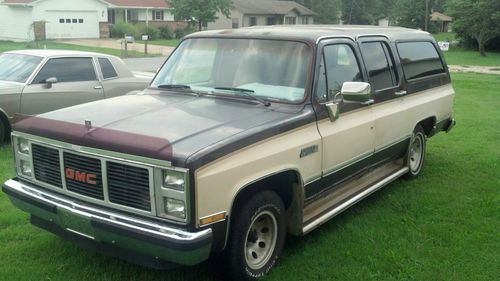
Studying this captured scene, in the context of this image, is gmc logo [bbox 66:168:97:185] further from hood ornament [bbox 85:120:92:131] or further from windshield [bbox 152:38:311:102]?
windshield [bbox 152:38:311:102]

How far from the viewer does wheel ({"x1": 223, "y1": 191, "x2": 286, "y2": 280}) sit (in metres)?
3.92

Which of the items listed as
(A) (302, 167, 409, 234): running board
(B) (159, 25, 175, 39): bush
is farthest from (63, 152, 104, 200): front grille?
(B) (159, 25, 175, 39): bush

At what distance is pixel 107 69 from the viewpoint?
9508 millimetres

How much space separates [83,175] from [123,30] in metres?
44.7

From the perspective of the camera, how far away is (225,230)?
3.71 m

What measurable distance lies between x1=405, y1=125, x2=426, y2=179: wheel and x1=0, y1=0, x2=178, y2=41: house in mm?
37554

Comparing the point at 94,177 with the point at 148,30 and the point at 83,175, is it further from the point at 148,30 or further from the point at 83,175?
the point at 148,30

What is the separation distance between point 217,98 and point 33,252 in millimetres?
2031

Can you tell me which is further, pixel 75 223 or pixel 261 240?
pixel 261 240

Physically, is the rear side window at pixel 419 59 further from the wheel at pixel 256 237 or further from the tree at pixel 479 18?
the tree at pixel 479 18

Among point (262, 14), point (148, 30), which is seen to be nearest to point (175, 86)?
Result: point (148, 30)

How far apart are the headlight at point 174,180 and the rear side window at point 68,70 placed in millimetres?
5848

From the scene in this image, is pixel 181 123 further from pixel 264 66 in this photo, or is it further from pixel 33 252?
pixel 33 252

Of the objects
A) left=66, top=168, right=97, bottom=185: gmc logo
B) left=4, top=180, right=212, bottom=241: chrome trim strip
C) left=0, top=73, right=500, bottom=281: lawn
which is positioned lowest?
left=0, top=73, right=500, bottom=281: lawn
